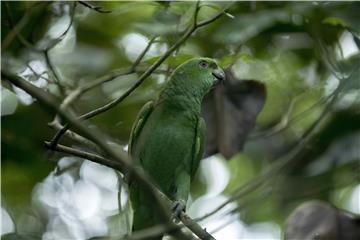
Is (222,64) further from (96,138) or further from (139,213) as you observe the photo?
(96,138)

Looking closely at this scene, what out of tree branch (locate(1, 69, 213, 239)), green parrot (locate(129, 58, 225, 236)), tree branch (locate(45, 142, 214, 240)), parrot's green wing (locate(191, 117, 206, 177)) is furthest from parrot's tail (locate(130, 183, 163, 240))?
tree branch (locate(1, 69, 213, 239))

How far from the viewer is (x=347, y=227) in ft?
12.3

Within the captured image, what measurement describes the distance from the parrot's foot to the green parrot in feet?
0.60

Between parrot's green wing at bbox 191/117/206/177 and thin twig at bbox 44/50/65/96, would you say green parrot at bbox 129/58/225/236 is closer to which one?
parrot's green wing at bbox 191/117/206/177

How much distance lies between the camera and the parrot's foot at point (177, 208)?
3794 mm

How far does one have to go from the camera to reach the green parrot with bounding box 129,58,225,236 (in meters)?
4.25

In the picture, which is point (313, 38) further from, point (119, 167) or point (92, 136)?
point (92, 136)

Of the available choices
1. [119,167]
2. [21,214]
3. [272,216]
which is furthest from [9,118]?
[272,216]

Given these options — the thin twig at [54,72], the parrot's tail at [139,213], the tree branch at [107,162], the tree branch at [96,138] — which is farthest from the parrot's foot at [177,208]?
the tree branch at [96,138]

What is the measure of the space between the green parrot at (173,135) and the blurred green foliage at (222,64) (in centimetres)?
14

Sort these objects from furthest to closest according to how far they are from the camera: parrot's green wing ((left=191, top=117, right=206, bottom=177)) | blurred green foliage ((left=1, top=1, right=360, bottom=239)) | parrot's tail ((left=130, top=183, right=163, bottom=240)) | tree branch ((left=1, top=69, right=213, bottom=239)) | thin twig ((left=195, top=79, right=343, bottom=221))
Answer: blurred green foliage ((left=1, top=1, right=360, bottom=239)) → parrot's green wing ((left=191, top=117, right=206, bottom=177)) → parrot's tail ((left=130, top=183, right=163, bottom=240)) → thin twig ((left=195, top=79, right=343, bottom=221)) → tree branch ((left=1, top=69, right=213, bottom=239))

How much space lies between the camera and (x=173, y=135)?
4.27m

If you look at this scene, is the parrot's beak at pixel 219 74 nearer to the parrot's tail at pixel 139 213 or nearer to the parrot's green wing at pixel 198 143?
the parrot's green wing at pixel 198 143

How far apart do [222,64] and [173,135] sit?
558 millimetres
